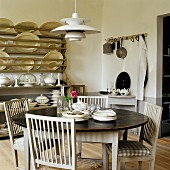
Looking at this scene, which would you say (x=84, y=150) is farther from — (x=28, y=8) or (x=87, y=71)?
(x=28, y=8)

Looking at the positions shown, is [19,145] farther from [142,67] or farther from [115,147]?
[142,67]

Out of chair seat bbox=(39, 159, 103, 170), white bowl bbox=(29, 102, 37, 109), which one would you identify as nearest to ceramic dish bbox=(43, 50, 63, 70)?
white bowl bbox=(29, 102, 37, 109)

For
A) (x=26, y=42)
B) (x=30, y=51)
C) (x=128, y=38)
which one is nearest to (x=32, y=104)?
(x=30, y=51)

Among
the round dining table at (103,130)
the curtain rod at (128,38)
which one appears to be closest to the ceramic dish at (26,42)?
the curtain rod at (128,38)

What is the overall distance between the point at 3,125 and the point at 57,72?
1.59m

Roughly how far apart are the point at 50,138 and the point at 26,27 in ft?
11.4

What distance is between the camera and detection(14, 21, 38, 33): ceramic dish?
527 centimetres

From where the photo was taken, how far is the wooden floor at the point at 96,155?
144 inches

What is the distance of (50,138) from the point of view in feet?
7.77

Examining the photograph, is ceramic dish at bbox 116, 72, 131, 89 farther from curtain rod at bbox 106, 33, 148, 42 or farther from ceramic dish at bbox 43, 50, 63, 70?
ceramic dish at bbox 43, 50, 63, 70

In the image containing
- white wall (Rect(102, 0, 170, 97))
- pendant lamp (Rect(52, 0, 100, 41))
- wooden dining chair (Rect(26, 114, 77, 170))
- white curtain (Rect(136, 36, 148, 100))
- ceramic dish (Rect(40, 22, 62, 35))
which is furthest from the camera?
ceramic dish (Rect(40, 22, 62, 35))

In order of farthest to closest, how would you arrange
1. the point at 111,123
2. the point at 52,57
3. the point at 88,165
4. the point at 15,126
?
the point at 52,57, the point at 88,165, the point at 15,126, the point at 111,123

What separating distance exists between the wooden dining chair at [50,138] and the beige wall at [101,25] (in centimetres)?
310

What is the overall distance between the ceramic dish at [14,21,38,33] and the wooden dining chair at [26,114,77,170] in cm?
328
